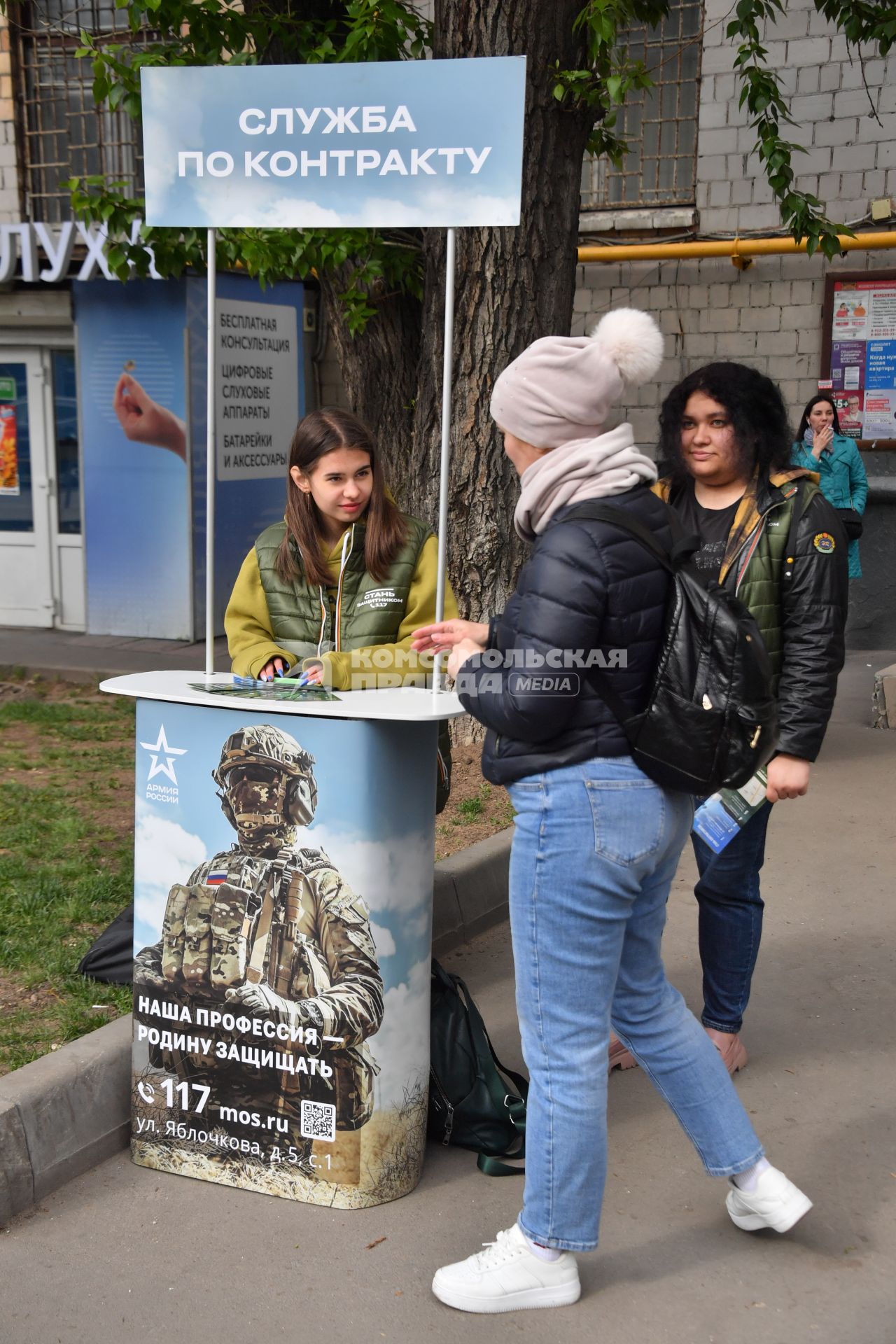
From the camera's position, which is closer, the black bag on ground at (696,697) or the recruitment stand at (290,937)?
the black bag on ground at (696,697)

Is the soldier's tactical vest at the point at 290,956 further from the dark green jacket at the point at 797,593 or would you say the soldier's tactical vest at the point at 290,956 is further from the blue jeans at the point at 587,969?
the dark green jacket at the point at 797,593

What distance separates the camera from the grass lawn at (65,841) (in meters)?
3.67

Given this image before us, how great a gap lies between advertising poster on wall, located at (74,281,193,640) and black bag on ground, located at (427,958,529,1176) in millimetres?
7124

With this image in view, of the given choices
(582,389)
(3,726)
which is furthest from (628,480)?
(3,726)

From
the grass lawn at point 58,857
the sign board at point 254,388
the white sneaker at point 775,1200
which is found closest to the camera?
the white sneaker at point 775,1200

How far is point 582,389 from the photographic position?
2.48m

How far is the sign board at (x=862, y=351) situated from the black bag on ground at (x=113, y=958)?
25.5 feet

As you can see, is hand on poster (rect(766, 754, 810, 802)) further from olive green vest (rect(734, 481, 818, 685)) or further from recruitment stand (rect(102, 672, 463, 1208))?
recruitment stand (rect(102, 672, 463, 1208))

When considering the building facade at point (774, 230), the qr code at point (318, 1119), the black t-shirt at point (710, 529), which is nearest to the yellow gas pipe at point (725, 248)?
the building facade at point (774, 230)

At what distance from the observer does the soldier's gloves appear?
296cm

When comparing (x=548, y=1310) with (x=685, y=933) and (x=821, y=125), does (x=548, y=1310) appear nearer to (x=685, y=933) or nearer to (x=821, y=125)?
(x=685, y=933)

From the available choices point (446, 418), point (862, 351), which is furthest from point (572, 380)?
point (862, 351)

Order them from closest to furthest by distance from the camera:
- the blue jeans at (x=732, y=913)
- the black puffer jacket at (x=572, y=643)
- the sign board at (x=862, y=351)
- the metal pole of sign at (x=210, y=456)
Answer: the black puffer jacket at (x=572, y=643)
the metal pole of sign at (x=210, y=456)
the blue jeans at (x=732, y=913)
the sign board at (x=862, y=351)

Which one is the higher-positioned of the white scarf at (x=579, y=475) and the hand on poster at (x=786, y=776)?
the white scarf at (x=579, y=475)
